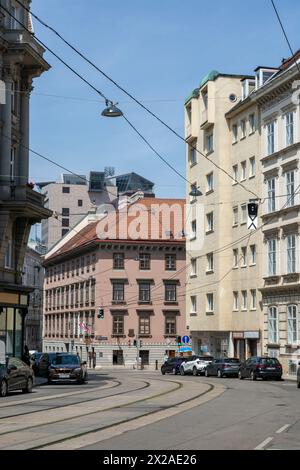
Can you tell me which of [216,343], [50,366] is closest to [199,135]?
[216,343]

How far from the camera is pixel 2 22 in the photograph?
125 ft

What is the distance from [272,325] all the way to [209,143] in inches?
697

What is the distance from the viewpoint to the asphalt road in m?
12.9

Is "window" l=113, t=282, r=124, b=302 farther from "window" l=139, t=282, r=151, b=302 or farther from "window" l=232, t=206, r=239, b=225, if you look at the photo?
"window" l=232, t=206, r=239, b=225

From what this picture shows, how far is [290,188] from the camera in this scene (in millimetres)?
48875

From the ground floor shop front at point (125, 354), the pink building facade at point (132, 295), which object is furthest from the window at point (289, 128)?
the pink building facade at point (132, 295)

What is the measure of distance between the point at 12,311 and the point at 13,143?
8.25 meters

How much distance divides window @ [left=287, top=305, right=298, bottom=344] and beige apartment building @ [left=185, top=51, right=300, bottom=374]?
0.19 ft

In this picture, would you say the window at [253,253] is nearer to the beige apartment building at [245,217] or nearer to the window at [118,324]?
the beige apartment building at [245,217]

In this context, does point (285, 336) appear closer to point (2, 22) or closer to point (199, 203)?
point (199, 203)

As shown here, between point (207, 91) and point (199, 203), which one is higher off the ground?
point (207, 91)

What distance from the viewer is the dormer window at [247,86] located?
58.9m

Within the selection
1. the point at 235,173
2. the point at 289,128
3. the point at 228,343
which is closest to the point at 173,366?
the point at 228,343

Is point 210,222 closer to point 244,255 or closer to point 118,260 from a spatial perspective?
point 244,255
